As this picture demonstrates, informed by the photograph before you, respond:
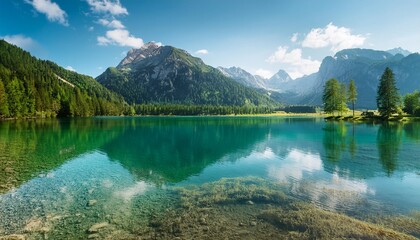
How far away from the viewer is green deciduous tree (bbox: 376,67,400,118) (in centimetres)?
10231

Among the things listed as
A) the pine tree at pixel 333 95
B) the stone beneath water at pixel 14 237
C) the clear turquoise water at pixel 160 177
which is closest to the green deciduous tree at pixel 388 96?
the pine tree at pixel 333 95

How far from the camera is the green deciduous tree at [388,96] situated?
102 meters

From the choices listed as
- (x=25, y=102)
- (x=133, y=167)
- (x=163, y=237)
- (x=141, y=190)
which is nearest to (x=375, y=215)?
(x=163, y=237)

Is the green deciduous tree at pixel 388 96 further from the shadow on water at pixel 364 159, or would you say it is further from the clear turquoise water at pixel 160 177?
the shadow on water at pixel 364 159

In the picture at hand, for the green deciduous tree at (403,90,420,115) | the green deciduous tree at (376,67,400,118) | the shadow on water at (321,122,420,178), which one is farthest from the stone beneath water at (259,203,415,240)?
the green deciduous tree at (403,90,420,115)

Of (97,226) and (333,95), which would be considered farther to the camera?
(333,95)

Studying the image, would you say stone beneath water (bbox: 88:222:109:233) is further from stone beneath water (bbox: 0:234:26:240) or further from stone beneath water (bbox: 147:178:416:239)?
stone beneath water (bbox: 0:234:26:240)

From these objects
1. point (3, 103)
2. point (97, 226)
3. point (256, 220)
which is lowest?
point (97, 226)

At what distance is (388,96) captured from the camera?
102438 millimetres

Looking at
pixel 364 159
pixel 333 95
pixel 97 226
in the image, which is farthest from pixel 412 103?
pixel 97 226

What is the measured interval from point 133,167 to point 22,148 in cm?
2615

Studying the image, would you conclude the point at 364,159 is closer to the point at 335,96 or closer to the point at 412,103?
the point at 412,103

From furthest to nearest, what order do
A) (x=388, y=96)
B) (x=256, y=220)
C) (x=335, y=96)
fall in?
(x=335, y=96) → (x=388, y=96) → (x=256, y=220)

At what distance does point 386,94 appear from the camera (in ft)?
338
